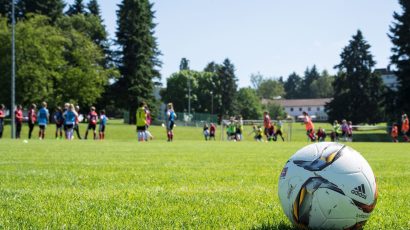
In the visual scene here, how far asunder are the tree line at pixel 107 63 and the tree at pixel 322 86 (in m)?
102

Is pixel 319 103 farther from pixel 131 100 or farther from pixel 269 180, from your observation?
pixel 269 180

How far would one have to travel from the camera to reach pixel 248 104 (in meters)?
121

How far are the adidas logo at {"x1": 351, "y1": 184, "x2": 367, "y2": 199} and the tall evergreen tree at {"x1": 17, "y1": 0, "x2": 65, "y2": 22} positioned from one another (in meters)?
63.0

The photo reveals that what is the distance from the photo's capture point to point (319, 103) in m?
165

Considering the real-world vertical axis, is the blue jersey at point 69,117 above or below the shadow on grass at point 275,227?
above

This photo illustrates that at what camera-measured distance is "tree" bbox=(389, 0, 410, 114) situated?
168 feet

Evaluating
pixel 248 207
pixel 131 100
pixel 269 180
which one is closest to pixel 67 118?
pixel 269 180

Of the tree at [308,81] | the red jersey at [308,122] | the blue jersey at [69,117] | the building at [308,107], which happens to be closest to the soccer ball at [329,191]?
the blue jersey at [69,117]

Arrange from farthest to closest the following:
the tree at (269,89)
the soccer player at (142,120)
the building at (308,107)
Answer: the building at (308,107) < the tree at (269,89) < the soccer player at (142,120)

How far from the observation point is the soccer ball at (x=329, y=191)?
3641mm

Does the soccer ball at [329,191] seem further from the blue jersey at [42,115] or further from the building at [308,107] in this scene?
the building at [308,107]

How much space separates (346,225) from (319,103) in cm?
16685

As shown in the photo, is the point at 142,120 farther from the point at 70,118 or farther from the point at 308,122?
the point at 308,122

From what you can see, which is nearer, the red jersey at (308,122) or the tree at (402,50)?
the red jersey at (308,122)
